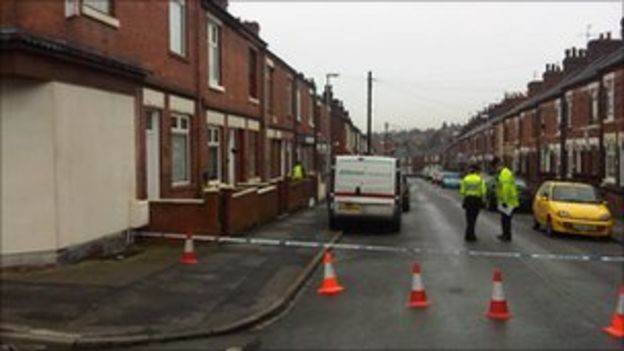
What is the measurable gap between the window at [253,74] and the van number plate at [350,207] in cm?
802

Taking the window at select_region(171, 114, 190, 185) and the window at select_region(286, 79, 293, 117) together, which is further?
the window at select_region(286, 79, 293, 117)

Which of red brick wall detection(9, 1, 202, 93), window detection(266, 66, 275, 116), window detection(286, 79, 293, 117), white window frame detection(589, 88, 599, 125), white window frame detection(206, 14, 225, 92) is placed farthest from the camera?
window detection(286, 79, 293, 117)

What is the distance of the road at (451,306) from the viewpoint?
9109 mm

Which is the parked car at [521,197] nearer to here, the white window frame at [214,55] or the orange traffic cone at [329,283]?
the white window frame at [214,55]

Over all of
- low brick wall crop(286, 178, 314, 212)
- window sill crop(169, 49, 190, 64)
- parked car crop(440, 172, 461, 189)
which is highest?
window sill crop(169, 49, 190, 64)

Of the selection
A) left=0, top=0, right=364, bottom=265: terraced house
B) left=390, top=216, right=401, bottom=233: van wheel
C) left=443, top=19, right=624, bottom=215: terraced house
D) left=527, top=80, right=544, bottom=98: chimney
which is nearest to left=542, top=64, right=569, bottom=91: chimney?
left=443, top=19, right=624, bottom=215: terraced house

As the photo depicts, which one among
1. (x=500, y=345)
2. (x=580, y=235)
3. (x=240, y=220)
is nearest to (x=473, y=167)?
(x=580, y=235)

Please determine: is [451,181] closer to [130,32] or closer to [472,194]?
[472,194]

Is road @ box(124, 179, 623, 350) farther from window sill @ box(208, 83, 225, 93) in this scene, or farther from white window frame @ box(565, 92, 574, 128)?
white window frame @ box(565, 92, 574, 128)

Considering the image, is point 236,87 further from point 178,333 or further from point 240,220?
point 178,333

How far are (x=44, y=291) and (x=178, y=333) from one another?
2.53 m

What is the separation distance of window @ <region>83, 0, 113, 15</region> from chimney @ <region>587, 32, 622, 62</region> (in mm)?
34878

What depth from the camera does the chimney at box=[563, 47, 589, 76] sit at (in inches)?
2025

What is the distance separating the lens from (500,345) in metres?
8.91
